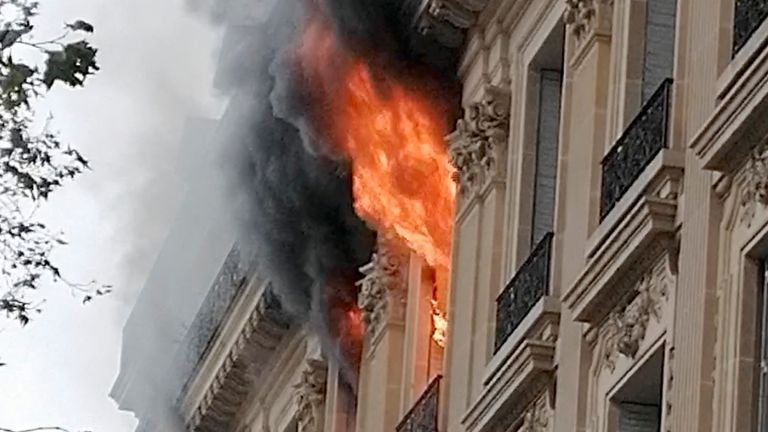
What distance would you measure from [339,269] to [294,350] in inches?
123

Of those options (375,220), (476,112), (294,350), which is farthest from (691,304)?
(294,350)

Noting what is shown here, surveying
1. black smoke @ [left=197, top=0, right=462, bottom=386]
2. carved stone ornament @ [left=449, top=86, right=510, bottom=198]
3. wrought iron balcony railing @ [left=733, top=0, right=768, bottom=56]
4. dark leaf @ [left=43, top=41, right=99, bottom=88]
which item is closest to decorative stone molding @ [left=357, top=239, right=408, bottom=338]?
black smoke @ [left=197, top=0, right=462, bottom=386]

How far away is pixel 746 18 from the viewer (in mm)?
26891

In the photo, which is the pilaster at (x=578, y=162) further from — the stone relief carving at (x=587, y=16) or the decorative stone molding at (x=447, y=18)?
the decorative stone molding at (x=447, y=18)

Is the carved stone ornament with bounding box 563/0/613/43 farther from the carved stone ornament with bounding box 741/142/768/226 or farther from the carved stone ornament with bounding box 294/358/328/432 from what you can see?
the carved stone ornament with bounding box 294/358/328/432

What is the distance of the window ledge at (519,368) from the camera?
30.7 meters

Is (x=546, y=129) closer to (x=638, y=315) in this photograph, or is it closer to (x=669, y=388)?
(x=638, y=315)

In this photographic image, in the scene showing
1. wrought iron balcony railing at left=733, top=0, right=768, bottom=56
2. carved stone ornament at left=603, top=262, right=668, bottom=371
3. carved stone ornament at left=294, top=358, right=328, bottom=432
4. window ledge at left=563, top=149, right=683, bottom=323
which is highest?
carved stone ornament at left=294, top=358, right=328, bottom=432

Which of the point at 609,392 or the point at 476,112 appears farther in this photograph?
Answer: the point at 476,112

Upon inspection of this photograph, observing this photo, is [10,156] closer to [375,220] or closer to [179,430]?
[375,220]

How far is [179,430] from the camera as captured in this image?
49281 mm

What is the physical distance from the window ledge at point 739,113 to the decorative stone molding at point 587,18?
14.0ft

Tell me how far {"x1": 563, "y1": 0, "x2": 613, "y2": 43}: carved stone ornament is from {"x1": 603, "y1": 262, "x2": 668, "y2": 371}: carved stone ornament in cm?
332

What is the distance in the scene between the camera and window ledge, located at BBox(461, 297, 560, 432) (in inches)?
1208
